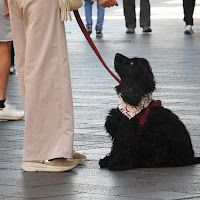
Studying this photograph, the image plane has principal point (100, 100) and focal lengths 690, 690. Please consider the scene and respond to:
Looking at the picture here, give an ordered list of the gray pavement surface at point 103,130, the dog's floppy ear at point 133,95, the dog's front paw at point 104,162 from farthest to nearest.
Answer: the dog's front paw at point 104,162, the dog's floppy ear at point 133,95, the gray pavement surface at point 103,130

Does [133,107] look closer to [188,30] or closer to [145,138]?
[145,138]

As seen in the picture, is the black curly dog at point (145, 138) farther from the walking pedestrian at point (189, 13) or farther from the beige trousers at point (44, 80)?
the walking pedestrian at point (189, 13)

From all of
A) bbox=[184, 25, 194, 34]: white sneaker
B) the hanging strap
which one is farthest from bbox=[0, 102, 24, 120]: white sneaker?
bbox=[184, 25, 194, 34]: white sneaker

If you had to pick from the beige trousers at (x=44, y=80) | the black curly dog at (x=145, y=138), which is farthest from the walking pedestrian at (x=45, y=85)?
the black curly dog at (x=145, y=138)

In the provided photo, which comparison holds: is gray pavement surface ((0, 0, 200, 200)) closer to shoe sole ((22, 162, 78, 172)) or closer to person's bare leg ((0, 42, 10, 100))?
shoe sole ((22, 162, 78, 172))

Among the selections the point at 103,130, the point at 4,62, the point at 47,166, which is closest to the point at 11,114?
the point at 4,62

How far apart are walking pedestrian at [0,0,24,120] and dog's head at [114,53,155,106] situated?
6.71 ft

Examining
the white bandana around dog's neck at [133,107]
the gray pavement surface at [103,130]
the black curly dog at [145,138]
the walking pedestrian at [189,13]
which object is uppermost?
the white bandana around dog's neck at [133,107]

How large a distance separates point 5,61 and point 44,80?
2.06 m

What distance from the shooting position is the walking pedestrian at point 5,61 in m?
6.46

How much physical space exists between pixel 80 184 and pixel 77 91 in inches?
145

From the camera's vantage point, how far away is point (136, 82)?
4.59 metres

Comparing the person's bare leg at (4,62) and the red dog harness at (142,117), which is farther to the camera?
the person's bare leg at (4,62)

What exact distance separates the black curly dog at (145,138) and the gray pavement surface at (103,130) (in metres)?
0.08
